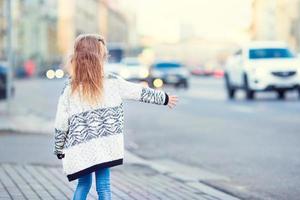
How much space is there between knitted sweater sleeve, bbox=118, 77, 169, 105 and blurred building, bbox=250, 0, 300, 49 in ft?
256

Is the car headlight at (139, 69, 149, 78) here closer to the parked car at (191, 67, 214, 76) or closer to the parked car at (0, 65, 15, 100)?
the parked car at (0, 65, 15, 100)

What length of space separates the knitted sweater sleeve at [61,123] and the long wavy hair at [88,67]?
4.7 inches

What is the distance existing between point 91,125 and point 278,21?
8970cm

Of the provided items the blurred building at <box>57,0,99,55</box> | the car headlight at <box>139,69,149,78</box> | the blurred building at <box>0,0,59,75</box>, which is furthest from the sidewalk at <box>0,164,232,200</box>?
the blurred building at <box>57,0,99,55</box>

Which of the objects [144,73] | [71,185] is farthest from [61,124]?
[144,73]

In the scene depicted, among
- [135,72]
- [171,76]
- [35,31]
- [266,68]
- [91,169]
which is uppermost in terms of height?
[35,31]

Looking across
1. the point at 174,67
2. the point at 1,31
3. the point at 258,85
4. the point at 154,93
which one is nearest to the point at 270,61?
the point at 258,85

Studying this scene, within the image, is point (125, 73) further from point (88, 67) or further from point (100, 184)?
point (88, 67)

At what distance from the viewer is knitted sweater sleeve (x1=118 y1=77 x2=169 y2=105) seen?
5.79 m

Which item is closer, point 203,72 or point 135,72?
point 135,72

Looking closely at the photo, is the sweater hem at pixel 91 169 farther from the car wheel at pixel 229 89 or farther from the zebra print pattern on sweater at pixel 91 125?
the car wheel at pixel 229 89

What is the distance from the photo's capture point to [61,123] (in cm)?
570

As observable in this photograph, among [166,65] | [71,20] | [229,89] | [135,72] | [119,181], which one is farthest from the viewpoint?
[71,20]

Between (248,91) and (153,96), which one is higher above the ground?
(153,96)
